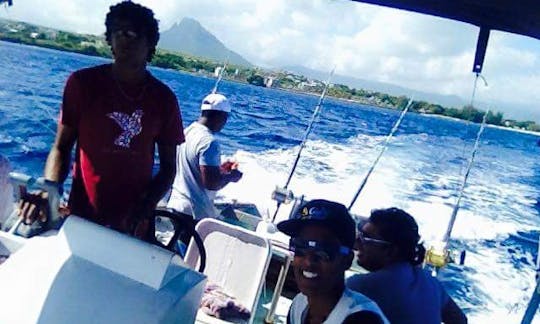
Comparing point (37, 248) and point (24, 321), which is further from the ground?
point (37, 248)

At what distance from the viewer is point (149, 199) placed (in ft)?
6.75

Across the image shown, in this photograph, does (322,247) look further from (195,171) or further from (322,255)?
(195,171)

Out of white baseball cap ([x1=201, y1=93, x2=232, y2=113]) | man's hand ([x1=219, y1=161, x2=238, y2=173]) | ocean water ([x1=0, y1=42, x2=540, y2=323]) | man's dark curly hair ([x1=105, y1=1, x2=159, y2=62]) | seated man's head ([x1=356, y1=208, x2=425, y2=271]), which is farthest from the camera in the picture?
ocean water ([x1=0, y1=42, x2=540, y2=323])

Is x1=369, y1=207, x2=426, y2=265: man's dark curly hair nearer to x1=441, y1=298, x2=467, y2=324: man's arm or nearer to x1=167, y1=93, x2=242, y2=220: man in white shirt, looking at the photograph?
x1=441, y1=298, x2=467, y2=324: man's arm

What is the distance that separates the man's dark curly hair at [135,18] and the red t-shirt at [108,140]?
0.14 meters

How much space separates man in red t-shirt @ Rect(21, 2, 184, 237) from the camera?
80.6 inches

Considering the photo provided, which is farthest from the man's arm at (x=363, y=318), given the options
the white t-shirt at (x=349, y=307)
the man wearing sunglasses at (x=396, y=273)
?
the man wearing sunglasses at (x=396, y=273)

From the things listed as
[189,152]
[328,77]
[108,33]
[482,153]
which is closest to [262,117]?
[482,153]

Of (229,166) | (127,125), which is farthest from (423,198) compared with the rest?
(127,125)

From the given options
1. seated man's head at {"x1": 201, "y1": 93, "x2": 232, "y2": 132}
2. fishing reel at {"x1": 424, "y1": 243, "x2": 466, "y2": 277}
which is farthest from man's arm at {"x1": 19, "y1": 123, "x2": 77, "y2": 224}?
fishing reel at {"x1": 424, "y1": 243, "x2": 466, "y2": 277}

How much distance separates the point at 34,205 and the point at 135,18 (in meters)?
0.73

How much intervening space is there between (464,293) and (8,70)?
17.0 metres

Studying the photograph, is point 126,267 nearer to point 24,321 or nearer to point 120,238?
point 120,238

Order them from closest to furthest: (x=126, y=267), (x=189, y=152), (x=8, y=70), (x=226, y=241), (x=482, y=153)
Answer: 1. (x=126, y=267)
2. (x=226, y=241)
3. (x=189, y=152)
4. (x=8, y=70)
5. (x=482, y=153)
